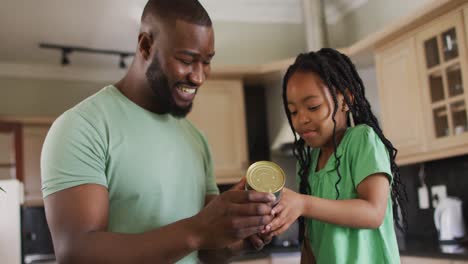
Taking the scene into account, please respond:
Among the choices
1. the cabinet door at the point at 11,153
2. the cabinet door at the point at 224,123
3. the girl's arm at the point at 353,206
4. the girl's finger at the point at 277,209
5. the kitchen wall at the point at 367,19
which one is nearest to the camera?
the girl's finger at the point at 277,209

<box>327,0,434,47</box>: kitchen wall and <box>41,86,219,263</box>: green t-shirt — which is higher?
<box>327,0,434,47</box>: kitchen wall

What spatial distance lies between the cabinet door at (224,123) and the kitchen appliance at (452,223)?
1.38 meters

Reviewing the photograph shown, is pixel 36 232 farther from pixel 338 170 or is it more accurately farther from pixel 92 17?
pixel 338 170

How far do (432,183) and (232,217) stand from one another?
250 centimetres

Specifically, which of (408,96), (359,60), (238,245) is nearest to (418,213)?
(408,96)

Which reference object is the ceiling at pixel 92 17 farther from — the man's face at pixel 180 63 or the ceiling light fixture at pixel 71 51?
the man's face at pixel 180 63

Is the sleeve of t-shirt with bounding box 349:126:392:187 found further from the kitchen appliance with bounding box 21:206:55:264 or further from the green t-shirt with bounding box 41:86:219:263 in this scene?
the kitchen appliance with bounding box 21:206:55:264

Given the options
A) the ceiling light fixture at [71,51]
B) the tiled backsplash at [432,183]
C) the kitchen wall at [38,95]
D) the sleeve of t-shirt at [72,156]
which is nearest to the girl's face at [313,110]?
the sleeve of t-shirt at [72,156]

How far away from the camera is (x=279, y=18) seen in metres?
4.20

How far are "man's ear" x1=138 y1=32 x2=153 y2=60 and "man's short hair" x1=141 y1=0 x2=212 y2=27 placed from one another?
50 millimetres

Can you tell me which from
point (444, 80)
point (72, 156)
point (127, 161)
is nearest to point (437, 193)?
point (444, 80)

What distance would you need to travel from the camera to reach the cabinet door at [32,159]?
5138mm

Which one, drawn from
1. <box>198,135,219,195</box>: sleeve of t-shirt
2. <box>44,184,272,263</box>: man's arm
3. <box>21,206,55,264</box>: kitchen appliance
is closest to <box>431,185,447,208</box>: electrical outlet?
<box>198,135,219,195</box>: sleeve of t-shirt

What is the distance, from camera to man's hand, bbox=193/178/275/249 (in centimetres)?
80
